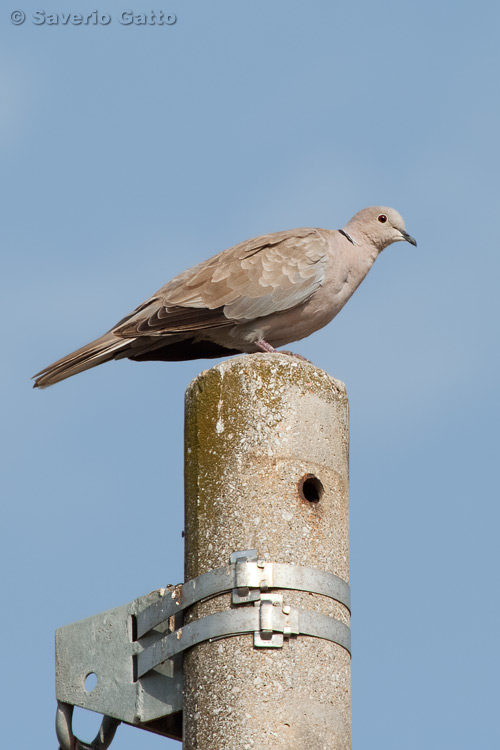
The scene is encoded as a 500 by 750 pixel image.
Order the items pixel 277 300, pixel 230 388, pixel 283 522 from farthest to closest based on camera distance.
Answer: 1. pixel 277 300
2. pixel 230 388
3. pixel 283 522

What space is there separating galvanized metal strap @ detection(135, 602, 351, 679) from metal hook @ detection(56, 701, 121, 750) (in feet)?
2.50

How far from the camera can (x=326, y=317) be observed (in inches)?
368

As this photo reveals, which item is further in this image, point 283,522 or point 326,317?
point 326,317

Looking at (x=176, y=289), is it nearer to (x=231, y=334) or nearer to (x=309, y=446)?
(x=231, y=334)

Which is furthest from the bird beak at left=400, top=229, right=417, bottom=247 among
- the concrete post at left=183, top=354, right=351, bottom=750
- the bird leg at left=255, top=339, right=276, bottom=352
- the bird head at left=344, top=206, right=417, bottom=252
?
the concrete post at left=183, top=354, right=351, bottom=750

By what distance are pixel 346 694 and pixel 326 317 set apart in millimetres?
4266

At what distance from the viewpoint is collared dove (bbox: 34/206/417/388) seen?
8812mm

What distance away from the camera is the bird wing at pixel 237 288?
29.1 ft

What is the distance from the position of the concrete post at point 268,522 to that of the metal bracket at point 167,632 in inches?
2.1

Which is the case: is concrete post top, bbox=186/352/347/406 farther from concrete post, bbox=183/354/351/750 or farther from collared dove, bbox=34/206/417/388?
collared dove, bbox=34/206/417/388

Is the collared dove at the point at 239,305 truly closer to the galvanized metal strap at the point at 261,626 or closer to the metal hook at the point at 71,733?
the metal hook at the point at 71,733

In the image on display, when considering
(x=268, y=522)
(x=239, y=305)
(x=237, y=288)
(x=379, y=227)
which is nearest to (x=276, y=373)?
(x=268, y=522)

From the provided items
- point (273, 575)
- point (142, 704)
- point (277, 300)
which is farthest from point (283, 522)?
point (277, 300)

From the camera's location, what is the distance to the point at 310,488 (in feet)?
19.5
